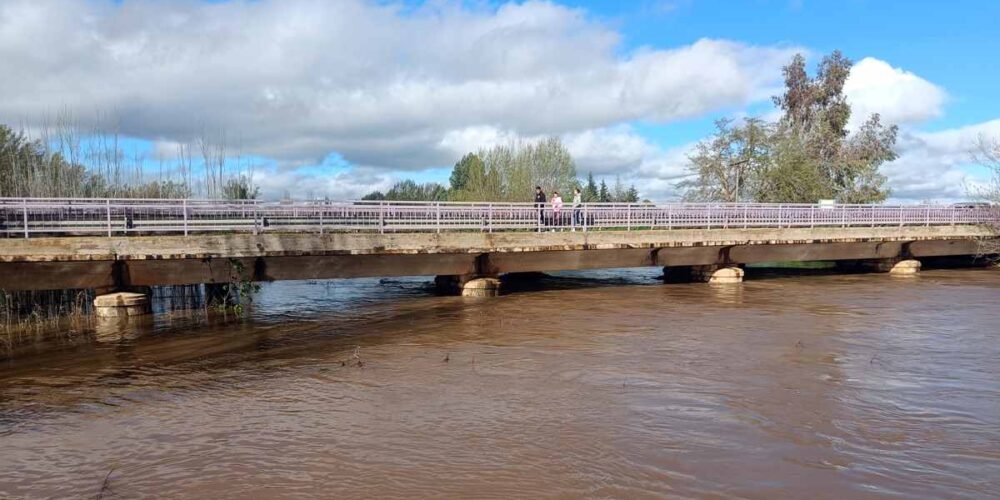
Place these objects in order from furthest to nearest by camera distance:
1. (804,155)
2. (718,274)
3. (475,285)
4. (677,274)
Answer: (804,155) → (677,274) → (718,274) → (475,285)

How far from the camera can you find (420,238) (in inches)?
731

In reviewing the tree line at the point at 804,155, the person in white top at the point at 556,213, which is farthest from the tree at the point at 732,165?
the person in white top at the point at 556,213

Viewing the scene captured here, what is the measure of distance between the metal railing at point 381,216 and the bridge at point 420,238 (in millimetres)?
47

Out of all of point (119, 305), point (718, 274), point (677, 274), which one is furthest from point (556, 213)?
point (119, 305)

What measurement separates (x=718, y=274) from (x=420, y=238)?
1334 centimetres

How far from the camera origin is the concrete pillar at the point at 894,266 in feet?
94.5

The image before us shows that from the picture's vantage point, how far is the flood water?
6.10 meters

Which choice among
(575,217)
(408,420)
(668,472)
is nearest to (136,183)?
(575,217)

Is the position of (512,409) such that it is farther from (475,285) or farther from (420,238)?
(475,285)

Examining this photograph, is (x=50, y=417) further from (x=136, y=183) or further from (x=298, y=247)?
(x=136, y=183)

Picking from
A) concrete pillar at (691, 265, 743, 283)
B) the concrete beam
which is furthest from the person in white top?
concrete pillar at (691, 265, 743, 283)

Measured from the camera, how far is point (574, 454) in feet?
22.0

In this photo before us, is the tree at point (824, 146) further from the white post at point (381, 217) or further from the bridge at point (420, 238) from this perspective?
the white post at point (381, 217)

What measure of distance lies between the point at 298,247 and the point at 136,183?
9.90m
